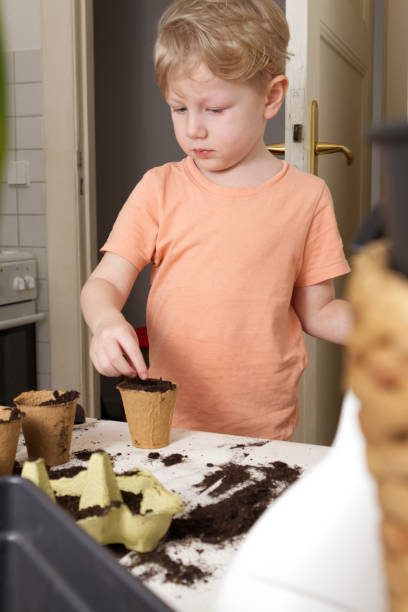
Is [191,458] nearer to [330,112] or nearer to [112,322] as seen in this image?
[112,322]

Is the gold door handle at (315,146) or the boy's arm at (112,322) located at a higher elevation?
the gold door handle at (315,146)

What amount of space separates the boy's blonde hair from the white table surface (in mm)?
616

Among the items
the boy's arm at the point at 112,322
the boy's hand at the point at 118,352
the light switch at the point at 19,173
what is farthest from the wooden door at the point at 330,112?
the light switch at the point at 19,173

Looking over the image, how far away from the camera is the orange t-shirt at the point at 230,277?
125 centimetres

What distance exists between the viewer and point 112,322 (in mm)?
1002

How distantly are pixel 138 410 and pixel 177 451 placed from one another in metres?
0.08

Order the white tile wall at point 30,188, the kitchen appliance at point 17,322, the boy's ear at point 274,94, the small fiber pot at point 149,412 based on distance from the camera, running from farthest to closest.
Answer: the white tile wall at point 30,188 < the kitchen appliance at point 17,322 < the boy's ear at point 274,94 < the small fiber pot at point 149,412

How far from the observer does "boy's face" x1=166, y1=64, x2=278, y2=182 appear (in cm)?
110

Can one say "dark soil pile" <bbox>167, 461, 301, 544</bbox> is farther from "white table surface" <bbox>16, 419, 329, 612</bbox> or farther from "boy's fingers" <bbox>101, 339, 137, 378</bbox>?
"boy's fingers" <bbox>101, 339, 137, 378</bbox>

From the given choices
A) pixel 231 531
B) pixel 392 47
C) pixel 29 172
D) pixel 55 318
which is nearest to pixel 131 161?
pixel 29 172

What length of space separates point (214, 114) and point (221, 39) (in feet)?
0.41

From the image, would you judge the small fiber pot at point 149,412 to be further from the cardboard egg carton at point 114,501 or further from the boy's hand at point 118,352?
the cardboard egg carton at point 114,501

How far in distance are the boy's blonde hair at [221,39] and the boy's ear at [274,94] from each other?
34mm

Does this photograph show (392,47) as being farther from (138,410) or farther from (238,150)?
(138,410)
